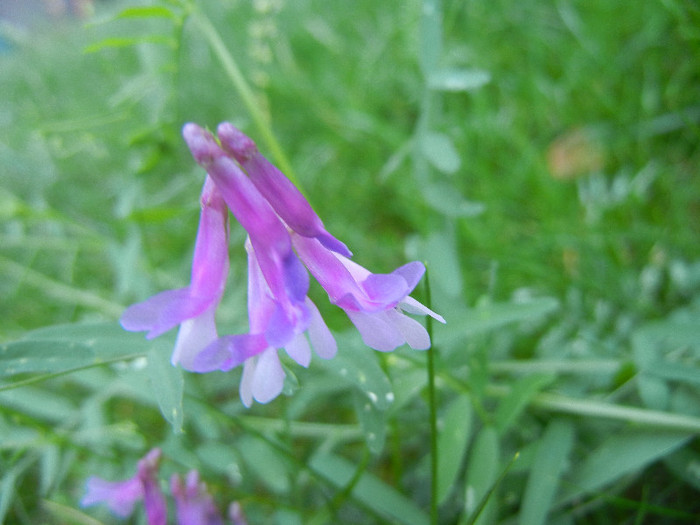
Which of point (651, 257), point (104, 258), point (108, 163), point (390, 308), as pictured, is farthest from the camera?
point (108, 163)

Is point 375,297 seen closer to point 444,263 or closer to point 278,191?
point 278,191

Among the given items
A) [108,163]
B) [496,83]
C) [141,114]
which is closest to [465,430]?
[496,83]

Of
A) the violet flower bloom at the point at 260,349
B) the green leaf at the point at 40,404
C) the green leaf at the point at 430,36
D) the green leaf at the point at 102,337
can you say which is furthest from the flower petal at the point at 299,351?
the green leaf at the point at 40,404

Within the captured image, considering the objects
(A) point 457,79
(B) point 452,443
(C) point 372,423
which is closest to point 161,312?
(C) point 372,423

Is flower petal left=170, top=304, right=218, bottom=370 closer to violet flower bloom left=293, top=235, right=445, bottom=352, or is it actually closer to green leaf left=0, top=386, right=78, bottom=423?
violet flower bloom left=293, top=235, right=445, bottom=352

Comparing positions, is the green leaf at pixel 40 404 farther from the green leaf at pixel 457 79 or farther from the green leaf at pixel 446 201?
the green leaf at pixel 457 79

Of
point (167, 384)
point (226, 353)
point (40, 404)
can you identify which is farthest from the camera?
point (40, 404)

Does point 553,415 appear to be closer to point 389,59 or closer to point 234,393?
point 234,393
